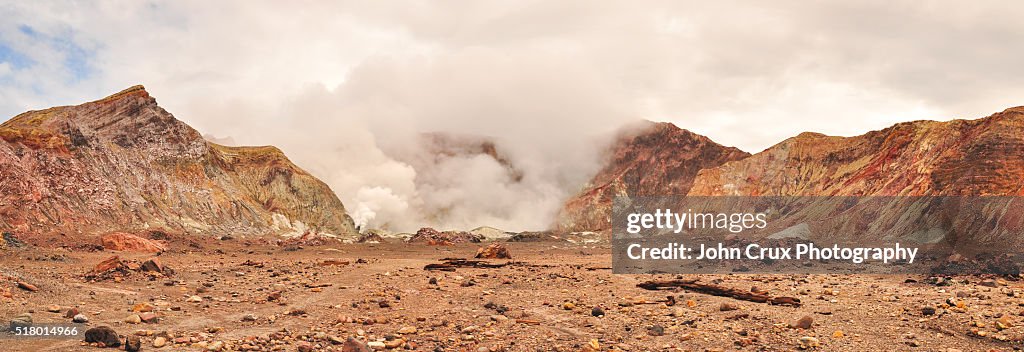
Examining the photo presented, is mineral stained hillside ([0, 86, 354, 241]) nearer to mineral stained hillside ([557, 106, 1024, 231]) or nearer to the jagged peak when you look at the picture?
the jagged peak

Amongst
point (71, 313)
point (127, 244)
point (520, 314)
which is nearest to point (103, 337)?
point (71, 313)

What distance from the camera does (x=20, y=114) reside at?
6216 cm

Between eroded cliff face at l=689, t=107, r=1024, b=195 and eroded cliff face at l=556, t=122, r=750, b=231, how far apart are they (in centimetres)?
2397

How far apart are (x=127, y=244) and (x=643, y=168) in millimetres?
103037

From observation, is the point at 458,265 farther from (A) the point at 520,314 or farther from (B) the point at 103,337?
(B) the point at 103,337

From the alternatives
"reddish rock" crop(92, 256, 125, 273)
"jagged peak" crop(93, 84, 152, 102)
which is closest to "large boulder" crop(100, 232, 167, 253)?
"reddish rock" crop(92, 256, 125, 273)

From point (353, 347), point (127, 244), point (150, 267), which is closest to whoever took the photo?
point (353, 347)

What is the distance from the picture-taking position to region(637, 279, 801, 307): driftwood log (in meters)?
14.4

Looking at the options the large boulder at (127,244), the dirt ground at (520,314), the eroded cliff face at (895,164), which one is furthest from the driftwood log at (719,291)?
the eroded cliff face at (895,164)

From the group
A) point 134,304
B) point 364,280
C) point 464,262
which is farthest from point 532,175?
point 134,304

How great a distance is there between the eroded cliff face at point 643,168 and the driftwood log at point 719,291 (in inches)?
3972

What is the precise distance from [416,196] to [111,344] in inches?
4021

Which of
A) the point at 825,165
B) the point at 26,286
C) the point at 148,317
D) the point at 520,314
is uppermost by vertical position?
the point at 825,165

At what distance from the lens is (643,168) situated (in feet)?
416
